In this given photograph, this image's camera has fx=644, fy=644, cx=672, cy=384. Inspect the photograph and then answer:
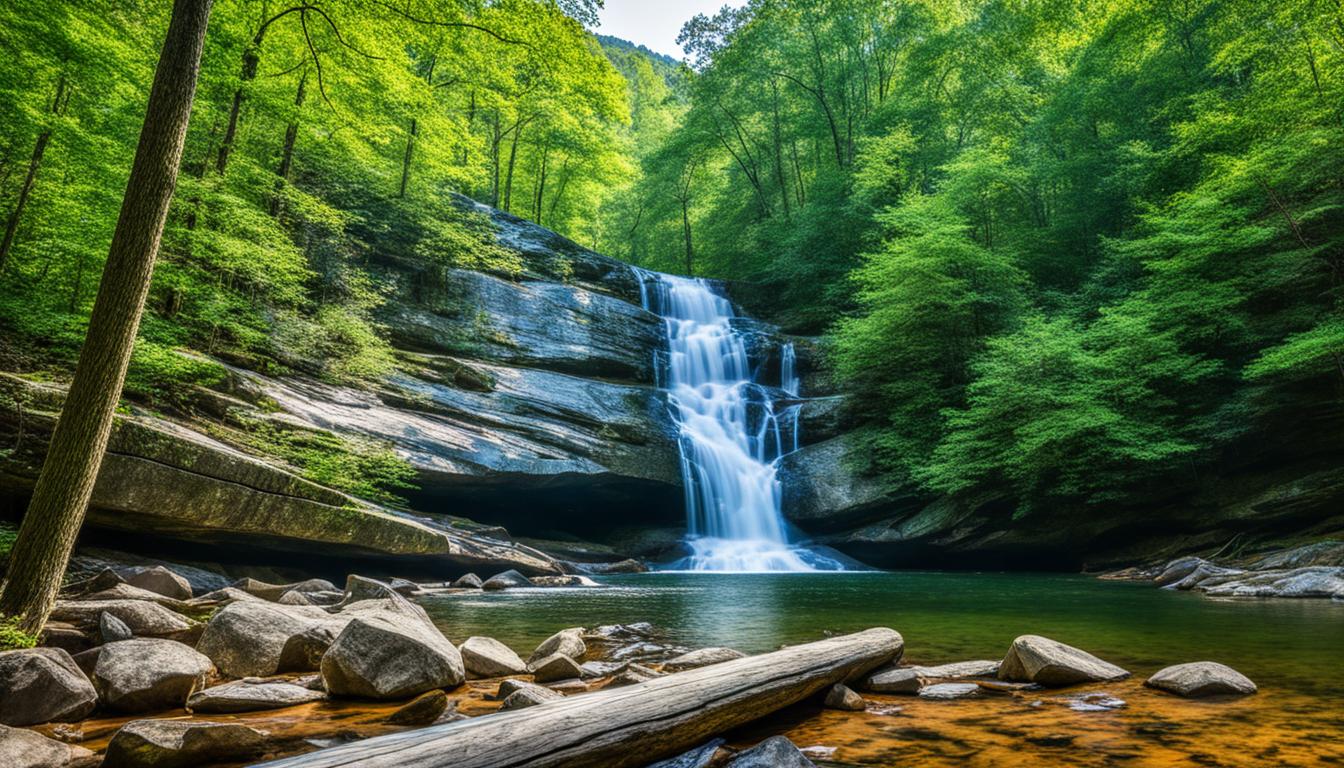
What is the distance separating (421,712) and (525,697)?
0.56 meters

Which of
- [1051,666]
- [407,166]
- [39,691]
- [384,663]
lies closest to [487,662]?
[384,663]

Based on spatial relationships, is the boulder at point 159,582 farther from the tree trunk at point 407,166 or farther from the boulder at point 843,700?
the tree trunk at point 407,166

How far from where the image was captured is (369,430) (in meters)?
13.7

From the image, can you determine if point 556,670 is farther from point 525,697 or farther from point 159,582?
point 159,582

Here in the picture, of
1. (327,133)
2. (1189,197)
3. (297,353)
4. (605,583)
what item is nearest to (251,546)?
(297,353)

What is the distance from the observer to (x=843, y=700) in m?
3.87

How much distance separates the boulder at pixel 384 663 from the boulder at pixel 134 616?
5.81 feet

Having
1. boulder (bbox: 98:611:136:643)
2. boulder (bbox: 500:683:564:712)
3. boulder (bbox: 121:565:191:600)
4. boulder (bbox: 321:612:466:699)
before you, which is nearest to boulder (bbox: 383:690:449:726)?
boulder (bbox: 500:683:564:712)

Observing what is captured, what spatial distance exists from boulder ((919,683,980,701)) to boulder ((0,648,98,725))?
481 cm

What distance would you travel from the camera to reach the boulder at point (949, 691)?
4.12 meters

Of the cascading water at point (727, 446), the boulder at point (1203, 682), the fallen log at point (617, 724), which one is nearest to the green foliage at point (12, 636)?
the fallen log at point (617, 724)

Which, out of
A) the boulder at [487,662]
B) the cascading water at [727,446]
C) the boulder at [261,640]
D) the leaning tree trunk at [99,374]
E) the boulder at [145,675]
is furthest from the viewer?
the cascading water at [727,446]

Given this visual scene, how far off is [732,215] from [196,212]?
27.0 m

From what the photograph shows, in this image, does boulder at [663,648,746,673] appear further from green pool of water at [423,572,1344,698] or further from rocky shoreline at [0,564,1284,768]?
green pool of water at [423,572,1344,698]
